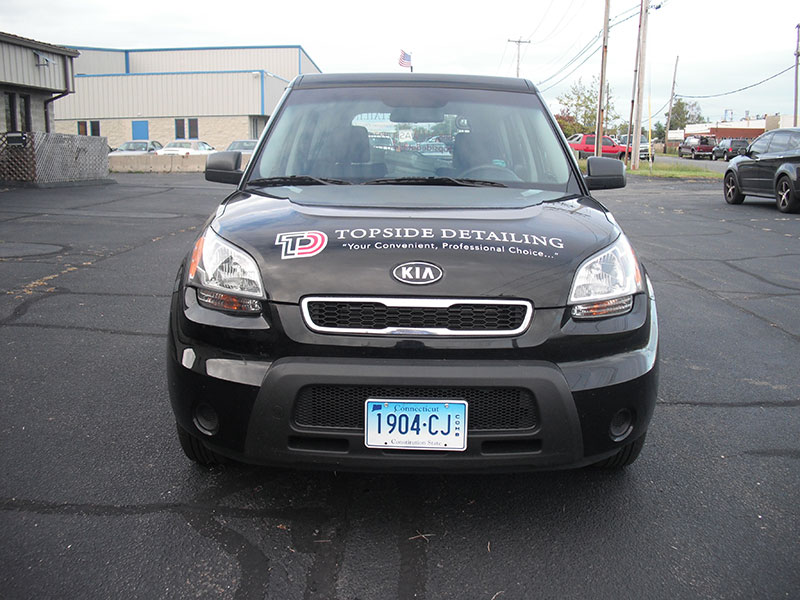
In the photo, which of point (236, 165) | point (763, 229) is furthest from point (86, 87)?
point (236, 165)

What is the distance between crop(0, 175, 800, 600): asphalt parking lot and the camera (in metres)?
2.31

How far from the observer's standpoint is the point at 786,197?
45.6ft

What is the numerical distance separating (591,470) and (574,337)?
89 cm

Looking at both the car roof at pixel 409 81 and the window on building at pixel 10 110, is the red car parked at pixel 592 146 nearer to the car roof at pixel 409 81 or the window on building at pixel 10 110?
the window on building at pixel 10 110

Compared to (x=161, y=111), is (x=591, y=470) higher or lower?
lower

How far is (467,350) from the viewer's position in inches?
93.4

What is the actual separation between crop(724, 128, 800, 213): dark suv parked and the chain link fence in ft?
53.7

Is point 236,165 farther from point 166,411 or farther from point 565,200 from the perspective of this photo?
point 565,200

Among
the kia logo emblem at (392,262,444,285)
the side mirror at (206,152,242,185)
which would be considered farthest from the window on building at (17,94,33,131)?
the kia logo emblem at (392,262,444,285)

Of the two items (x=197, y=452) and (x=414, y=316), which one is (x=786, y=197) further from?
(x=197, y=452)

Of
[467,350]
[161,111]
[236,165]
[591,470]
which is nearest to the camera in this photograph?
[467,350]

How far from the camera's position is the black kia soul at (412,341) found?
2.36 meters

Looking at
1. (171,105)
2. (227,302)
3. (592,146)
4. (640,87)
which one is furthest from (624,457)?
(171,105)

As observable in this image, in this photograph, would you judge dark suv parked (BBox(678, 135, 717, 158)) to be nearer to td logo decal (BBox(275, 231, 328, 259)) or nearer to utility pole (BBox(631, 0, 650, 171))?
utility pole (BBox(631, 0, 650, 171))
